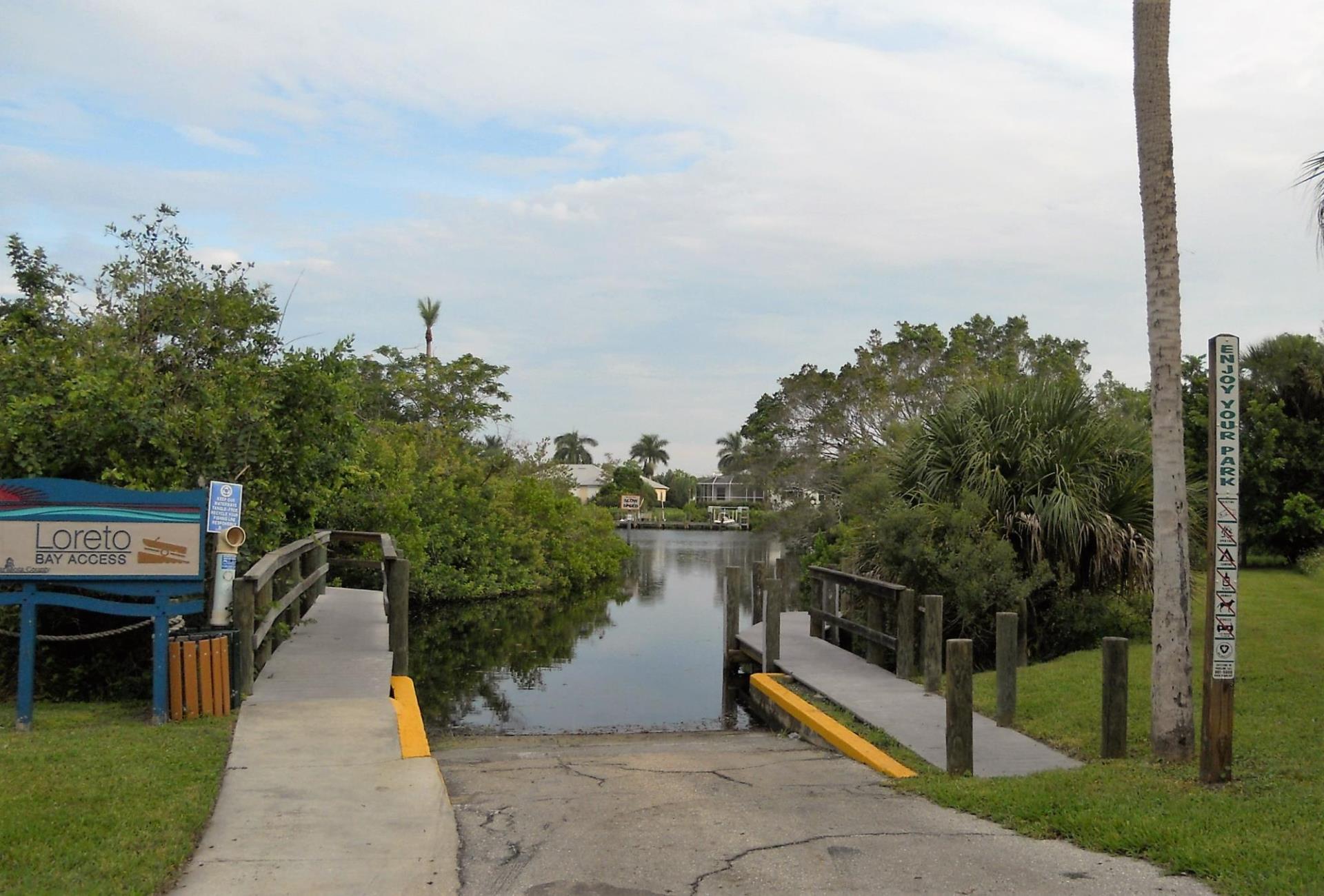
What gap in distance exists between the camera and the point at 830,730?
10.6 m

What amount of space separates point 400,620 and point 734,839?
717 cm

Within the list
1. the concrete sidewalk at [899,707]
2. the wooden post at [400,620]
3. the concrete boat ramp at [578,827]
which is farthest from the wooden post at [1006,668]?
the wooden post at [400,620]

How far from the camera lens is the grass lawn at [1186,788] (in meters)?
5.76

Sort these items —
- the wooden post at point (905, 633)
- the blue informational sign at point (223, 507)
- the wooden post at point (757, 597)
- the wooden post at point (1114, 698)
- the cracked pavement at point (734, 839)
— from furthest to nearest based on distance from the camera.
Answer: the wooden post at point (757, 597), the wooden post at point (905, 633), the blue informational sign at point (223, 507), the wooden post at point (1114, 698), the cracked pavement at point (734, 839)

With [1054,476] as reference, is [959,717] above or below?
below

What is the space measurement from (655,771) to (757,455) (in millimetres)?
35253

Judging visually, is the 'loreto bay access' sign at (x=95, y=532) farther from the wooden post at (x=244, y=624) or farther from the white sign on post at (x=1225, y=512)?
the white sign on post at (x=1225, y=512)

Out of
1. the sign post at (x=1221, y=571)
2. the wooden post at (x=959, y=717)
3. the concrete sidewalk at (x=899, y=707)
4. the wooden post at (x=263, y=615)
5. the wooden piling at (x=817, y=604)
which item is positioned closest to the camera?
the sign post at (x=1221, y=571)

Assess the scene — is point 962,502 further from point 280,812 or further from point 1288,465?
point 1288,465

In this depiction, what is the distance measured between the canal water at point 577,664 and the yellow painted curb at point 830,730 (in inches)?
40.8

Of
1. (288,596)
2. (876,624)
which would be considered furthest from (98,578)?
(876,624)

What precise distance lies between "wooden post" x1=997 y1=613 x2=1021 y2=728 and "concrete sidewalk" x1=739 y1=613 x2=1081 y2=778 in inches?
6.4

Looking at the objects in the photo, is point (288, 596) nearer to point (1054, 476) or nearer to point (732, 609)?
point (732, 609)

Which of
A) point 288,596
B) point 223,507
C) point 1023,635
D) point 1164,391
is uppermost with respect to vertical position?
point 1164,391
